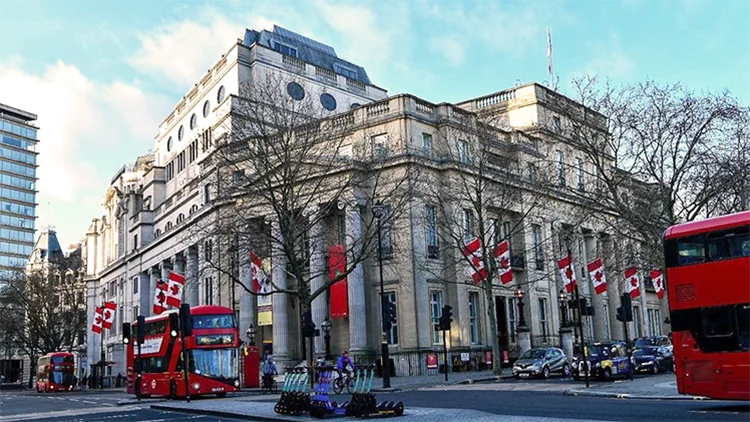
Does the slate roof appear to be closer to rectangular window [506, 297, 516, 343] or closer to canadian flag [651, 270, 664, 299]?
rectangular window [506, 297, 516, 343]

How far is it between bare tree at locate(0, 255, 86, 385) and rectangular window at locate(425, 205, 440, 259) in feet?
177

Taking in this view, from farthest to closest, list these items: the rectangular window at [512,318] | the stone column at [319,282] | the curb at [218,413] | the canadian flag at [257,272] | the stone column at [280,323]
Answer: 1. the rectangular window at [512,318]
2. the stone column at [280,323]
3. the stone column at [319,282]
4. the canadian flag at [257,272]
5. the curb at [218,413]

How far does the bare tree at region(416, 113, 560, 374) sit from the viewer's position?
4000cm

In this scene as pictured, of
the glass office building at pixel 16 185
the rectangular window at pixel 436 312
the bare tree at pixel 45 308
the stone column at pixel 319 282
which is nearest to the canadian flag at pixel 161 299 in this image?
the stone column at pixel 319 282

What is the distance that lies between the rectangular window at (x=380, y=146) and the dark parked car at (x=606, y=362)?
629 inches

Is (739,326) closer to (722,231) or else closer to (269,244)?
(722,231)

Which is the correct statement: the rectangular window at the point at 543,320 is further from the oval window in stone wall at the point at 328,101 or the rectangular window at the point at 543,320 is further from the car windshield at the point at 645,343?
the oval window in stone wall at the point at 328,101

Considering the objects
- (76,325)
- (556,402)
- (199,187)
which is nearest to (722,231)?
(556,402)

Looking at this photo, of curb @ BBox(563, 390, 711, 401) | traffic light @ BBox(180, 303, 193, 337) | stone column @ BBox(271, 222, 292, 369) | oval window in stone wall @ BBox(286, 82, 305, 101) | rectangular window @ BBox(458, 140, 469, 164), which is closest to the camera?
curb @ BBox(563, 390, 711, 401)

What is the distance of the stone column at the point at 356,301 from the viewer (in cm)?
4294

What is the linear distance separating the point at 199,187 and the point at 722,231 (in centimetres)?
4761

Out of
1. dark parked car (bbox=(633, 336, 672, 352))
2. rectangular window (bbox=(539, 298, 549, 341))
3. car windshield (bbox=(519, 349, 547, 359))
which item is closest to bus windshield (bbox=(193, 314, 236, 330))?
car windshield (bbox=(519, 349, 547, 359))

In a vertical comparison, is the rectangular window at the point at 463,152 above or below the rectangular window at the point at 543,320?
above

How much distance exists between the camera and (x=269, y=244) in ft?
118
